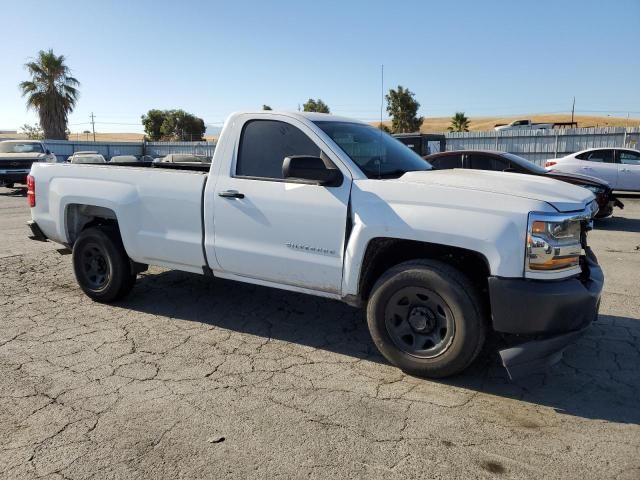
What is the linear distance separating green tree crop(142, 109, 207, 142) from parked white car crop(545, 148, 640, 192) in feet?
209

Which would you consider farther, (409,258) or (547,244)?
(409,258)

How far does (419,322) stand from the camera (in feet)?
12.0

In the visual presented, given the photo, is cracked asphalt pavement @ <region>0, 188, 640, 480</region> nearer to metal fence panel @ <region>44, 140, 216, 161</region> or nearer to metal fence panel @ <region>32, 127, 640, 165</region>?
metal fence panel @ <region>32, 127, 640, 165</region>

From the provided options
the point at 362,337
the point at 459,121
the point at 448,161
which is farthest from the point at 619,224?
the point at 459,121

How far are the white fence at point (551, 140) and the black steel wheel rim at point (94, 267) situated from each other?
21340 mm

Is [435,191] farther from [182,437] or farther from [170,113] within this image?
[170,113]

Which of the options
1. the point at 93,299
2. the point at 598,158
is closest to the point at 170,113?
the point at 598,158

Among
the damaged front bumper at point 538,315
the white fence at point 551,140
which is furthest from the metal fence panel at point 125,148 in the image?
the damaged front bumper at point 538,315

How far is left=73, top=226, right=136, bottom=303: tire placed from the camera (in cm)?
524

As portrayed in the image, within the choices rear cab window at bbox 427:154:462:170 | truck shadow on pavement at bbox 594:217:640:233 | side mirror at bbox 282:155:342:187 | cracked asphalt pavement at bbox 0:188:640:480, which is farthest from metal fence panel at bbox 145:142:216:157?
side mirror at bbox 282:155:342:187

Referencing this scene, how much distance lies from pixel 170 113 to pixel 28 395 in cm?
7687

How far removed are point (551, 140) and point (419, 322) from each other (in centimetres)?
2180

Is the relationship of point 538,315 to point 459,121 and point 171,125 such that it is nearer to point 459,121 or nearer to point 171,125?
point 459,121

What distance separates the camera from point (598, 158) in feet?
48.9
